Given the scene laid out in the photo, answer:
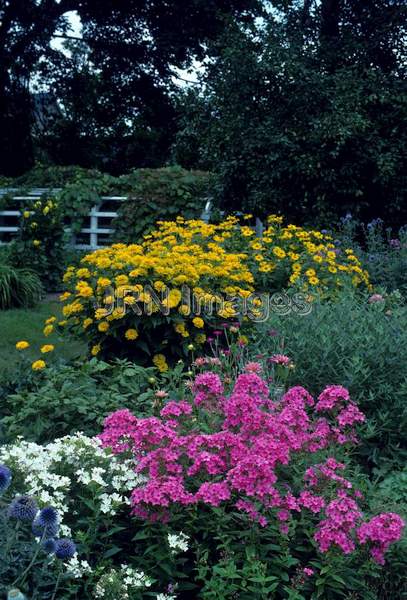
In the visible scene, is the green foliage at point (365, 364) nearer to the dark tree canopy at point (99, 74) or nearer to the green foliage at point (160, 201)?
the green foliage at point (160, 201)

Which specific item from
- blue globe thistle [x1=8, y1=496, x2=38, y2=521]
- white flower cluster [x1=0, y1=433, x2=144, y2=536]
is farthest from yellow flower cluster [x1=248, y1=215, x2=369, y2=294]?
blue globe thistle [x1=8, y1=496, x2=38, y2=521]

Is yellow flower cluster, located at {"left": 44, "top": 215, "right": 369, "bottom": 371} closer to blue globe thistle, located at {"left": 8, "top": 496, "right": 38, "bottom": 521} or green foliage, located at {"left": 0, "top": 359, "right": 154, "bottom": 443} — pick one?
green foliage, located at {"left": 0, "top": 359, "right": 154, "bottom": 443}

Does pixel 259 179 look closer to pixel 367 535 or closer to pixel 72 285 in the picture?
pixel 72 285

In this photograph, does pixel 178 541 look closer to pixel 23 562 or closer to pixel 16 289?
pixel 23 562

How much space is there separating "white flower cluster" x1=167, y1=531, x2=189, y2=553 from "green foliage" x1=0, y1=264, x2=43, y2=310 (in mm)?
6642

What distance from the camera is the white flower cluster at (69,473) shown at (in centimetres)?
255

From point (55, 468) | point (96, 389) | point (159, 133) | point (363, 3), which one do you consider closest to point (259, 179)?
point (363, 3)

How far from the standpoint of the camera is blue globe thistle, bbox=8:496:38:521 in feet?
7.07

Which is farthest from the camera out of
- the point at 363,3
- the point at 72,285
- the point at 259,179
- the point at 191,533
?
the point at 363,3

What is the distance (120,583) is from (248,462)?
0.54m

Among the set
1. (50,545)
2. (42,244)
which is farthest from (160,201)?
(50,545)

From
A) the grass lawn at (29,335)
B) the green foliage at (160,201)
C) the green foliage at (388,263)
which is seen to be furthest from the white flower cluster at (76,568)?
the green foliage at (160,201)

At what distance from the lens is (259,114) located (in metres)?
9.61

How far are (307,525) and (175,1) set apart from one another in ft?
54.6
